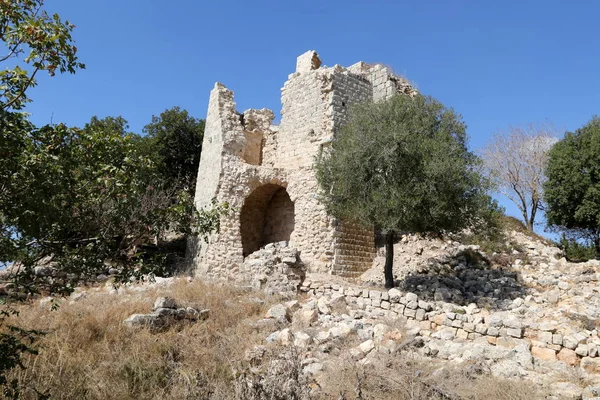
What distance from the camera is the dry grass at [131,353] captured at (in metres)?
5.34

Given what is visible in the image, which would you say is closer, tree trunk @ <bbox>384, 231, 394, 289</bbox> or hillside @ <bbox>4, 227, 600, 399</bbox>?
hillside @ <bbox>4, 227, 600, 399</bbox>

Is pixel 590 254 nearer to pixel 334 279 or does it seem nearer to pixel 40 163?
pixel 334 279

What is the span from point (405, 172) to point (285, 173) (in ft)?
17.6

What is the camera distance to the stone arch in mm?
16844

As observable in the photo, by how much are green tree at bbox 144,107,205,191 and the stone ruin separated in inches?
181

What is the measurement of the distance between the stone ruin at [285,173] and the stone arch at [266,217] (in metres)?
0.04

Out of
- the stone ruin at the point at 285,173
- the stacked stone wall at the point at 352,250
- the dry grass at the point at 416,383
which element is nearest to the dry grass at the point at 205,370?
the dry grass at the point at 416,383

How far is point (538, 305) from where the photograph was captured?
10.3 metres

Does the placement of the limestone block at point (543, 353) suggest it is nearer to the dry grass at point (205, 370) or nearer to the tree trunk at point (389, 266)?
the dry grass at point (205, 370)

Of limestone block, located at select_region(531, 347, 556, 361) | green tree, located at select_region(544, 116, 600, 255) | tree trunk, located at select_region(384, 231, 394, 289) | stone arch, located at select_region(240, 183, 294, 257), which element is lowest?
limestone block, located at select_region(531, 347, 556, 361)

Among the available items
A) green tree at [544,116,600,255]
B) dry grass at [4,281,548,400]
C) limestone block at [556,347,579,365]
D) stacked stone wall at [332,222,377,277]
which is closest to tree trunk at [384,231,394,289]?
stacked stone wall at [332,222,377,277]

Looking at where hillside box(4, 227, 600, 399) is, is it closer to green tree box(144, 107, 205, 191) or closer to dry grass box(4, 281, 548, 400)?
dry grass box(4, 281, 548, 400)

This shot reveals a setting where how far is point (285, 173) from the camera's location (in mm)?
15773

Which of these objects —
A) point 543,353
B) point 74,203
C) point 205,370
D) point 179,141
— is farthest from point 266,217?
point 74,203
